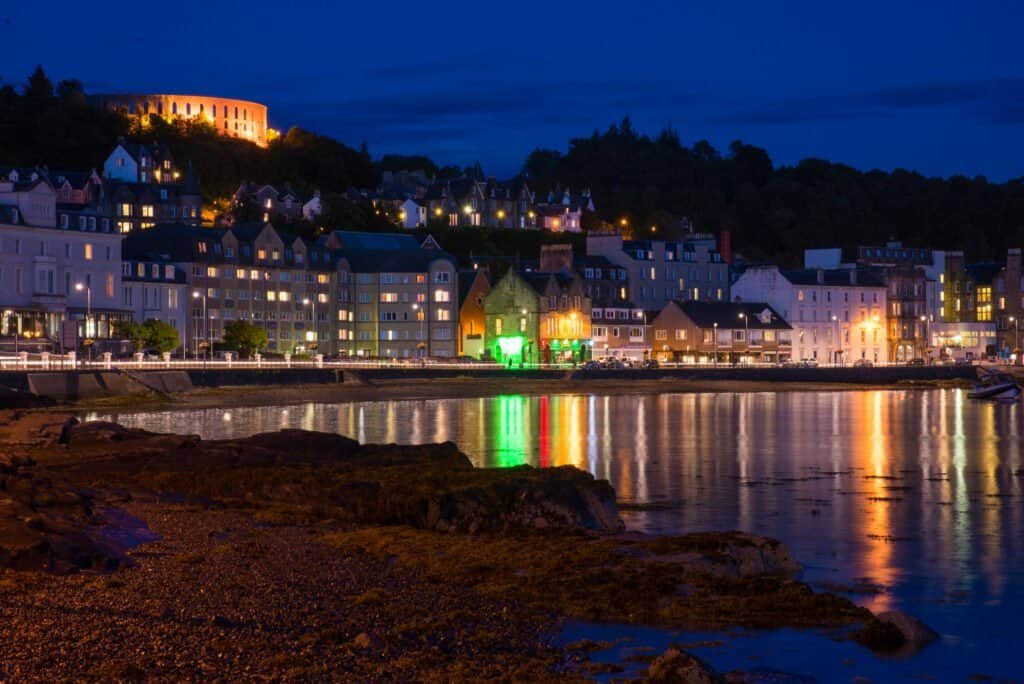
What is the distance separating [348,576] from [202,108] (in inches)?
6669

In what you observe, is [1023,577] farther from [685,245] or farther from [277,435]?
[685,245]

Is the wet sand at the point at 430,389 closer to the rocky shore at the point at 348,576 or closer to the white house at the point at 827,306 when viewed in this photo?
the white house at the point at 827,306

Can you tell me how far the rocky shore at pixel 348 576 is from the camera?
15.8 m

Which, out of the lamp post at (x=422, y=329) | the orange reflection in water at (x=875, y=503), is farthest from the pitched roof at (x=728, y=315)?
the orange reflection in water at (x=875, y=503)

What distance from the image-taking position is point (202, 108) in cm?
18262

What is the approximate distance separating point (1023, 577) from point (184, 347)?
83896 mm

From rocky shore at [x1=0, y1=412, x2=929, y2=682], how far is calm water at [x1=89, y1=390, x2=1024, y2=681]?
116 centimetres

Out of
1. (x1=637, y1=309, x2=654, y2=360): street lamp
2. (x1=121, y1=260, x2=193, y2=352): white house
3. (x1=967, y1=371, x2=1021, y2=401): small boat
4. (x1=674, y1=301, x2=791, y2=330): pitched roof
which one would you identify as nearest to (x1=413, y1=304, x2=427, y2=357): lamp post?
(x1=637, y1=309, x2=654, y2=360): street lamp

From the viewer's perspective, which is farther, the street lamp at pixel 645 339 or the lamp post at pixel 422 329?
the street lamp at pixel 645 339

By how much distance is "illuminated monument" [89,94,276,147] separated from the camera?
594ft

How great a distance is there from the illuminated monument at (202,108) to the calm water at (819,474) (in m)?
111

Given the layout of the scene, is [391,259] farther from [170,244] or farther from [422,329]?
[170,244]

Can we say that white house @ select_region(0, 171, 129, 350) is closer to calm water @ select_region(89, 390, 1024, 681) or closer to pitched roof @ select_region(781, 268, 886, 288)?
calm water @ select_region(89, 390, 1024, 681)

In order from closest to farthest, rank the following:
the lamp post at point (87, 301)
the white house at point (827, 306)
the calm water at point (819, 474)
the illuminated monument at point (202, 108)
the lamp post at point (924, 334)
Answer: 1. the calm water at point (819, 474)
2. the lamp post at point (87, 301)
3. the white house at point (827, 306)
4. the lamp post at point (924, 334)
5. the illuminated monument at point (202, 108)
